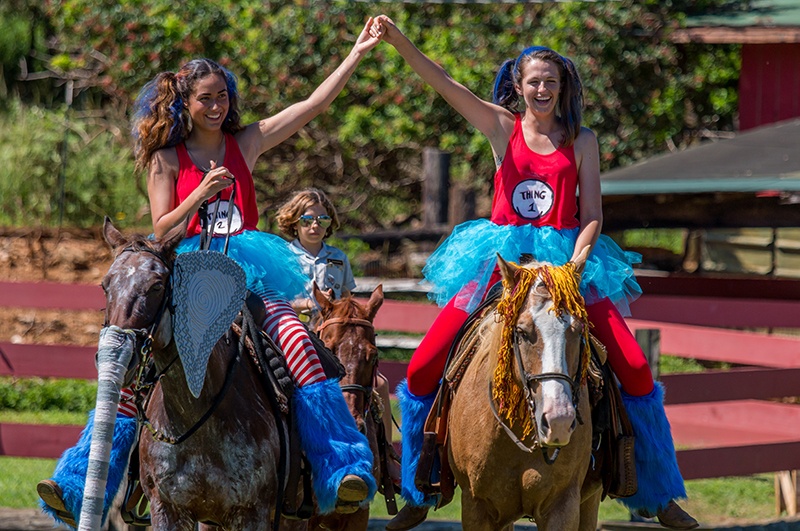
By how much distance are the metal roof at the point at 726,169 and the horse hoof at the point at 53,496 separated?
23.6ft

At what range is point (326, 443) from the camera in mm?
5008

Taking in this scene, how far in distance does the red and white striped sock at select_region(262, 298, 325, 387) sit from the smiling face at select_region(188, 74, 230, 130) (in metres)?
0.93

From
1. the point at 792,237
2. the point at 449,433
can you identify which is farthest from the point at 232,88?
the point at 792,237

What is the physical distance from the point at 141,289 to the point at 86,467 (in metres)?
1.28

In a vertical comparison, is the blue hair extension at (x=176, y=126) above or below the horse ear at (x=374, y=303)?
above

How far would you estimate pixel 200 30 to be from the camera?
15469mm

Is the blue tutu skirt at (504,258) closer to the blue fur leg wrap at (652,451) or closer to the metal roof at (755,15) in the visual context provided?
the blue fur leg wrap at (652,451)

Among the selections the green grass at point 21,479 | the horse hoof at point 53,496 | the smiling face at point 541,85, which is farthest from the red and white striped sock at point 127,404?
the green grass at point 21,479

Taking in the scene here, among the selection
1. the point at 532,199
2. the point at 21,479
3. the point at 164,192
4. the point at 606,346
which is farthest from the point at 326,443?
the point at 21,479

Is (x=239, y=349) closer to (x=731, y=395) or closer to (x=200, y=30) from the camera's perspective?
(x=731, y=395)

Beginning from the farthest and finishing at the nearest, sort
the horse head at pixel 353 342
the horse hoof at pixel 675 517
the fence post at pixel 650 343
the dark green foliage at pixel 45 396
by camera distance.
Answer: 1. the dark green foliage at pixel 45 396
2. the fence post at pixel 650 343
3. the horse head at pixel 353 342
4. the horse hoof at pixel 675 517

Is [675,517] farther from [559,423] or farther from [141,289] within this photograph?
[141,289]

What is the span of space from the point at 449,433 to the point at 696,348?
157 inches

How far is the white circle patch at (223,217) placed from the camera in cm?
525
